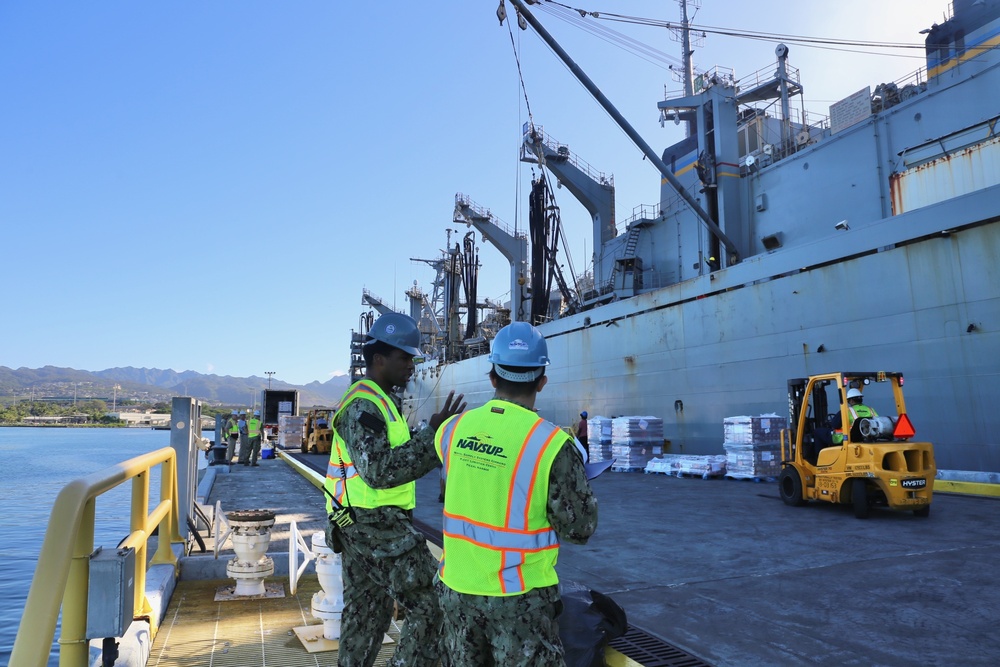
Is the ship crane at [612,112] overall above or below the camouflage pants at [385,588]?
above

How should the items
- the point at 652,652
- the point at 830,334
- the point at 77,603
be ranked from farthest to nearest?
the point at 830,334 → the point at 652,652 → the point at 77,603

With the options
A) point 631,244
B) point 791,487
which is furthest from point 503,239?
point 791,487

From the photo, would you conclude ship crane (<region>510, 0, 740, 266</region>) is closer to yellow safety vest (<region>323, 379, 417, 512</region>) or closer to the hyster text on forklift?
the hyster text on forklift

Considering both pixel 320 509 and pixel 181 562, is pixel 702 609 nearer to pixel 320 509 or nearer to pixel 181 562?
pixel 181 562

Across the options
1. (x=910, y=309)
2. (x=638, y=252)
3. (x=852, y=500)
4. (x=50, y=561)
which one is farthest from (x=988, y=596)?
(x=638, y=252)

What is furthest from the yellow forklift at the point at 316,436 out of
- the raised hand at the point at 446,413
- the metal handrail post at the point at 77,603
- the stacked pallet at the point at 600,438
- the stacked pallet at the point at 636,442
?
the raised hand at the point at 446,413

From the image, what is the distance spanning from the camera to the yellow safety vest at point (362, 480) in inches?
95.3

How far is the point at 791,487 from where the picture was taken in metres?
8.31

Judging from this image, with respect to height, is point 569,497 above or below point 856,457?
above

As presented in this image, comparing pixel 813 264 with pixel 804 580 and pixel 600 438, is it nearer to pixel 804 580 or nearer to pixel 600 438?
pixel 600 438

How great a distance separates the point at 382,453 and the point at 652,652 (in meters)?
1.88

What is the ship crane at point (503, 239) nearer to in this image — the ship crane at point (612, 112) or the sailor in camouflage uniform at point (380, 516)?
the ship crane at point (612, 112)

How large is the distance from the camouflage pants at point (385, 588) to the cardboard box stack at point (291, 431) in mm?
23848

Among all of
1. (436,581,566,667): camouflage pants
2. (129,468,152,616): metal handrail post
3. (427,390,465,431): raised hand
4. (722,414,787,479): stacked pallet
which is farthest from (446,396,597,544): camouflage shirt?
(722,414,787,479): stacked pallet
